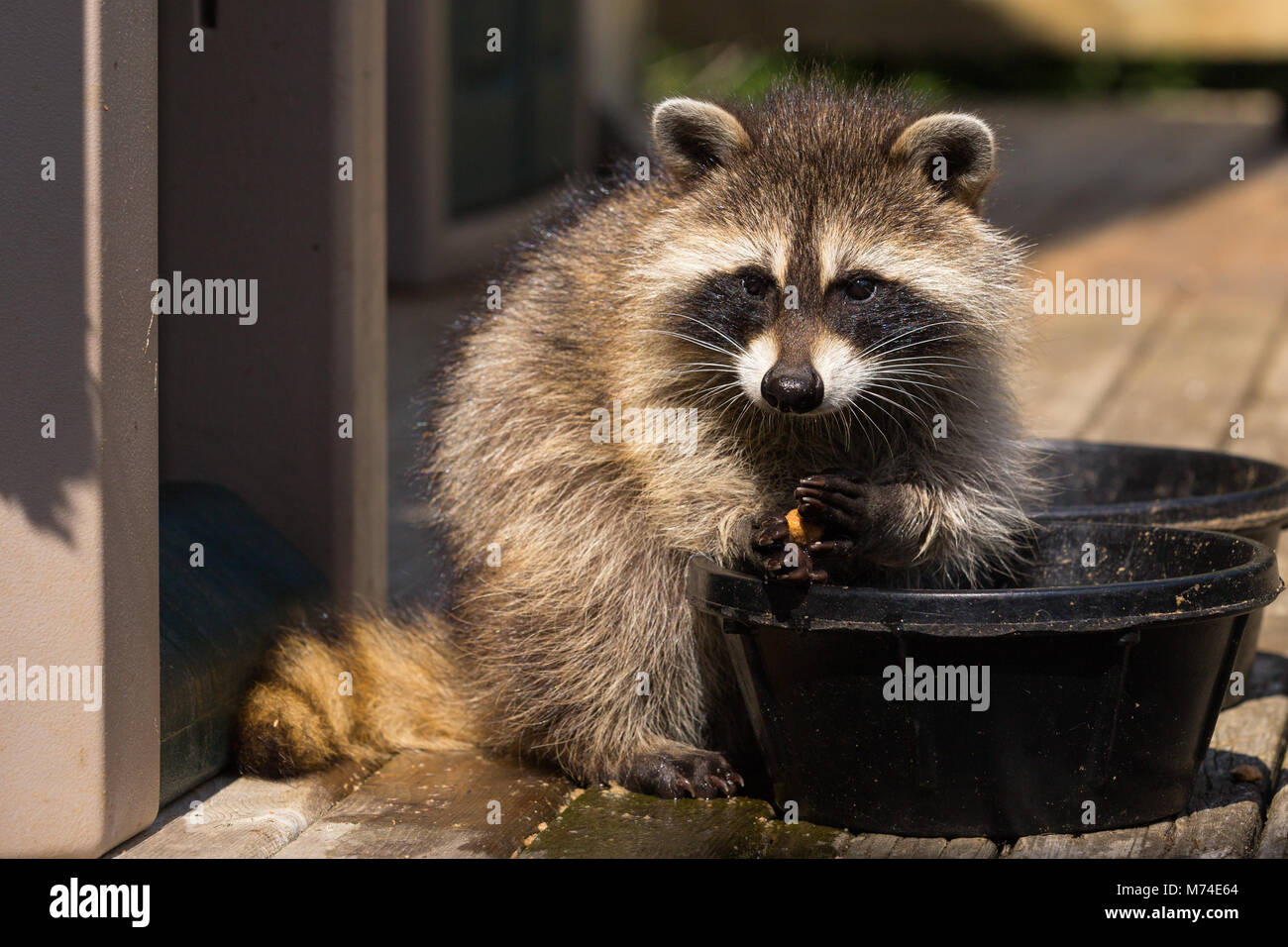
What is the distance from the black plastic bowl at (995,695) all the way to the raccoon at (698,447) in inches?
5.5

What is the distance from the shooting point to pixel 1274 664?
3.38 meters

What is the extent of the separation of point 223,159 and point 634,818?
149cm

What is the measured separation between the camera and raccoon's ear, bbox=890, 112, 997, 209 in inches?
106

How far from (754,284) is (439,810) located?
1.01 m

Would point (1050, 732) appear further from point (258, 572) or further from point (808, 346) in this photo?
point (258, 572)

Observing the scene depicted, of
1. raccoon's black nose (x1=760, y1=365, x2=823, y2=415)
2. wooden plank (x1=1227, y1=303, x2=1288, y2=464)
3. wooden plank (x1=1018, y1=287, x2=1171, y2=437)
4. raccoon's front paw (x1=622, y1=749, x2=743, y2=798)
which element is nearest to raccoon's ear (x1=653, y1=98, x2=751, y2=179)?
raccoon's black nose (x1=760, y1=365, x2=823, y2=415)

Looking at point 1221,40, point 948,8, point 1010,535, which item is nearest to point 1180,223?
point 1221,40

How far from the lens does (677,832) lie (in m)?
2.61

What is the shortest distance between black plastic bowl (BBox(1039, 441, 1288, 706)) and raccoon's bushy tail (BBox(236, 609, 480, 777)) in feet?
3.83

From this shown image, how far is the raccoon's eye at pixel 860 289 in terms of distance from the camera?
266 cm

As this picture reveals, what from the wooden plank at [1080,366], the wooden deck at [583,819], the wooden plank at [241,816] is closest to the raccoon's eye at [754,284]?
the wooden deck at [583,819]

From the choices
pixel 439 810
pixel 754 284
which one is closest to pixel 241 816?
pixel 439 810

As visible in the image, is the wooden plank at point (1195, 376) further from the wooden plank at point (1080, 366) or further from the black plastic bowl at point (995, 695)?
the black plastic bowl at point (995, 695)

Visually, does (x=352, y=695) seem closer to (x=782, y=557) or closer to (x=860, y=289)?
(x=782, y=557)
